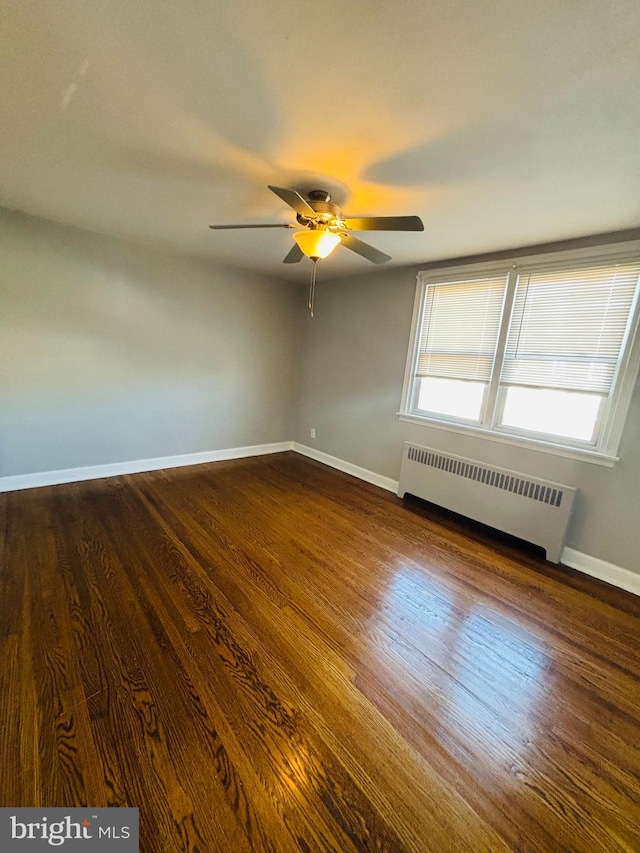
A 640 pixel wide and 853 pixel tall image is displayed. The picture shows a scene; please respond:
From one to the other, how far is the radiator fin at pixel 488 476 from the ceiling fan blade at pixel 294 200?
2376mm

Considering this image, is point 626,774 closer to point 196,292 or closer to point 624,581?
point 624,581

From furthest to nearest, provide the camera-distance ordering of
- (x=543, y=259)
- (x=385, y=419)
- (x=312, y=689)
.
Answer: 1. (x=385, y=419)
2. (x=543, y=259)
3. (x=312, y=689)

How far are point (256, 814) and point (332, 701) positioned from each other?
45cm

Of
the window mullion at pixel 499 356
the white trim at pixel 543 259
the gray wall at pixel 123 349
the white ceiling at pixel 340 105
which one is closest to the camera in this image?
the white ceiling at pixel 340 105

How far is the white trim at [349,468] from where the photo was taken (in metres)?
3.82

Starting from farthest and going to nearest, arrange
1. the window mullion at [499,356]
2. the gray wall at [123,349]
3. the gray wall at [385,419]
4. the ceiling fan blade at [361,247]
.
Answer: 1. the gray wall at [123,349]
2. the window mullion at [499,356]
3. the gray wall at [385,419]
4. the ceiling fan blade at [361,247]

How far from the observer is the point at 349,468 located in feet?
14.0

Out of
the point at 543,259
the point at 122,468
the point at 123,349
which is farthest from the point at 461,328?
the point at 122,468

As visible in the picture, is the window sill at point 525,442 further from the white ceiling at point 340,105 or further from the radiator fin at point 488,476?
the white ceiling at point 340,105

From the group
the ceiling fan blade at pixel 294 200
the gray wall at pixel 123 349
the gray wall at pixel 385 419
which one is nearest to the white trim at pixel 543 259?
the gray wall at pixel 385 419

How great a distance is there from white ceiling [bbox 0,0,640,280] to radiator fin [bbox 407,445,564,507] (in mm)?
1874

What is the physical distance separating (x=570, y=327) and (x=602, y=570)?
1831 millimetres

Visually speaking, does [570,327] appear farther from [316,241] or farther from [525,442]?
[316,241]

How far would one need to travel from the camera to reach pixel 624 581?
2373 millimetres
